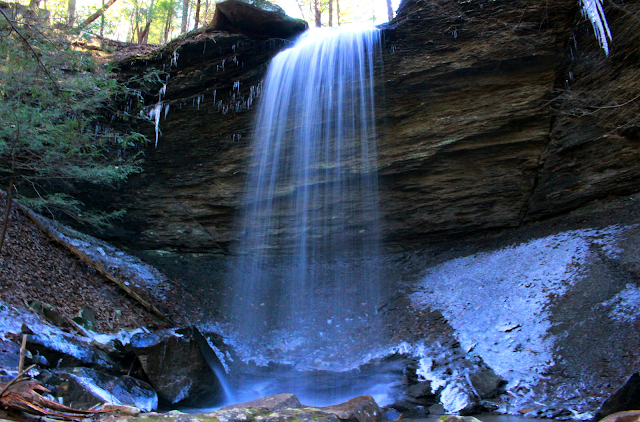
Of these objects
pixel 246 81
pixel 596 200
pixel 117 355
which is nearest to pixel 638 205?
pixel 596 200

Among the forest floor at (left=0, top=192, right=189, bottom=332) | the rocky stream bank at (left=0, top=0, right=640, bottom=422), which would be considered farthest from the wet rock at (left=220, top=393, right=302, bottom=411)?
the forest floor at (left=0, top=192, right=189, bottom=332)

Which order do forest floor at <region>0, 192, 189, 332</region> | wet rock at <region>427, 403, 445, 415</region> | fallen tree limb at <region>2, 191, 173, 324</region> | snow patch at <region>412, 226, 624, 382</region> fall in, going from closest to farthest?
1. wet rock at <region>427, 403, 445, 415</region>
2. forest floor at <region>0, 192, 189, 332</region>
3. snow patch at <region>412, 226, 624, 382</region>
4. fallen tree limb at <region>2, 191, 173, 324</region>

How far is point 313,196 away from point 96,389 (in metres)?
6.77

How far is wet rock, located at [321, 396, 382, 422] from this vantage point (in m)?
4.67

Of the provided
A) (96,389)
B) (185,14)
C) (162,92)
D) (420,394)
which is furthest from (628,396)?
(185,14)

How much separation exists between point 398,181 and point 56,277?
761 cm

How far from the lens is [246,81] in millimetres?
10445

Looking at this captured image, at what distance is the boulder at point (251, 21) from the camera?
10.2 meters

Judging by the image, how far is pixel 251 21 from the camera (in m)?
10.5

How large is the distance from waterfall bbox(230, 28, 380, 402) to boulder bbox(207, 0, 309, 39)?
0.49 metres

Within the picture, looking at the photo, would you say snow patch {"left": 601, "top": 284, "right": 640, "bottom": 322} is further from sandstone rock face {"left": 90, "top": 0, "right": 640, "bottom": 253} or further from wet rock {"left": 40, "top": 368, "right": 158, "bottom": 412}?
wet rock {"left": 40, "top": 368, "right": 158, "bottom": 412}

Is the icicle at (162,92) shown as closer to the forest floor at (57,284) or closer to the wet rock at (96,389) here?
the forest floor at (57,284)

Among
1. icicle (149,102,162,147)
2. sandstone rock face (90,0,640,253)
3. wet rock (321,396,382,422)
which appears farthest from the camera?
icicle (149,102,162,147)

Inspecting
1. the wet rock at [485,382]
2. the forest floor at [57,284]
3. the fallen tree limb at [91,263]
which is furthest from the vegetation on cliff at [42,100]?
the wet rock at [485,382]
